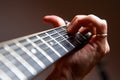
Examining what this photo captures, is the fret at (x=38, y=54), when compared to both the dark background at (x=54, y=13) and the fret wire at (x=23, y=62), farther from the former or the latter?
the dark background at (x=54, y=13)

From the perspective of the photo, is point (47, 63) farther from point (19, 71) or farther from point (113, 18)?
point (113, 18)

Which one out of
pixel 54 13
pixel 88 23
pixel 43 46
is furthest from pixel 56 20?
pixel 54 13

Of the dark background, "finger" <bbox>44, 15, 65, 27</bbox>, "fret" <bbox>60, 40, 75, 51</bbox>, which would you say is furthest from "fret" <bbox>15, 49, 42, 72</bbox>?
the dark background

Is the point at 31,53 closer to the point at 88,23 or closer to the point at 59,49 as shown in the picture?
the point at 59,49

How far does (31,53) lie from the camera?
1.31 feet

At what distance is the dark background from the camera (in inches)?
39.7

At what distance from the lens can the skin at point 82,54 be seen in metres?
0.55

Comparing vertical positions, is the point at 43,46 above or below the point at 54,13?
above

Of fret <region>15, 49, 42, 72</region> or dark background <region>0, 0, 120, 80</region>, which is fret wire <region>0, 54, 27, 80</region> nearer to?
fret <region>15, 49, 42, 72</region>

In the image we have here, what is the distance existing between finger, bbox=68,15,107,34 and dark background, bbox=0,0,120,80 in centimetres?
44

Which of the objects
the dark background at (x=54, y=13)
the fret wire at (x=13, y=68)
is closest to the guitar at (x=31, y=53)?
the fret wire at (x=13, y=68)

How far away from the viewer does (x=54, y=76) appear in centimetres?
56

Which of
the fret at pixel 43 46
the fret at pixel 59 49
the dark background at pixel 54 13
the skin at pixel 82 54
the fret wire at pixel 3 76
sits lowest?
the dark background at pixel 54 13

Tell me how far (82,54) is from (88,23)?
59 millimetres
